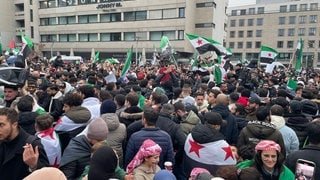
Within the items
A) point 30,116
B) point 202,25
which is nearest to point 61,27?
point 202,25

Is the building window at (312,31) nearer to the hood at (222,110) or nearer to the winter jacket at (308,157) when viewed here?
the hood at (222,110)

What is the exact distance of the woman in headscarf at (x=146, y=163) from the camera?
137 inches

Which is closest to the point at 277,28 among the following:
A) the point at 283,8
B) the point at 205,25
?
the point at 283,8

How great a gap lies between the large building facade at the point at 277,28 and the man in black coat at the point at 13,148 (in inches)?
3085

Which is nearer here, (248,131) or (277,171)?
(277,171)

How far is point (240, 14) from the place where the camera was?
89062 millimetres

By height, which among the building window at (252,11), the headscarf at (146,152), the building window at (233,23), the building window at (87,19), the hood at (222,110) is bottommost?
the headscarf at (146,152)

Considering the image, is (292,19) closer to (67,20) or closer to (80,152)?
(67,20)

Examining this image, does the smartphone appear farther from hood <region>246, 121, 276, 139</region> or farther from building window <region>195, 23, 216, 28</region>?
building window <region>195, 23, 216, 28</region>

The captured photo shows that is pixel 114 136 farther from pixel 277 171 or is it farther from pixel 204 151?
pixel 277 171

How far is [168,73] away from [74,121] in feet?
18.7

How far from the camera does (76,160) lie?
11.3 ft

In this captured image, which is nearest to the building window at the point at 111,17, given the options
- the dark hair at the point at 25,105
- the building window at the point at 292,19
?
the building window at the point at 292,19

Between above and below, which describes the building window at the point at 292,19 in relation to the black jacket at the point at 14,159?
above
